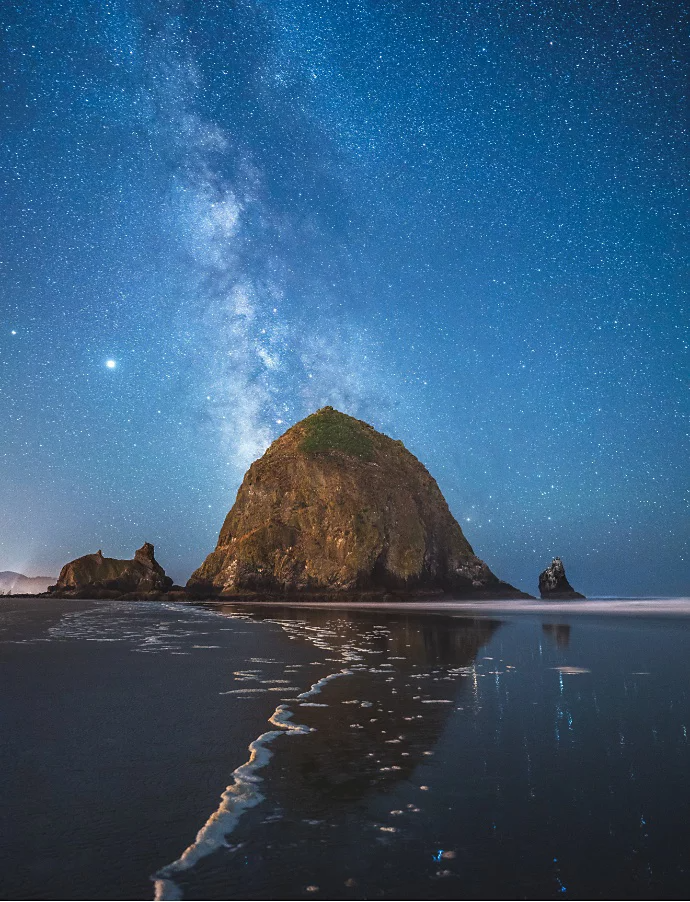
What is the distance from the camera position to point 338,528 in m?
87.6

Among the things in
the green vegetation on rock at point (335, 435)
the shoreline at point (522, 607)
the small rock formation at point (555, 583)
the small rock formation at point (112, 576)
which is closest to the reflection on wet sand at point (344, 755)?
the shoreline at point (522, 607)

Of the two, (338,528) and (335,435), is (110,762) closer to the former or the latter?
(338,528)

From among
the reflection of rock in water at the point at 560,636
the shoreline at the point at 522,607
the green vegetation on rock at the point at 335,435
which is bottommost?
the shoreline at the point at 522,607

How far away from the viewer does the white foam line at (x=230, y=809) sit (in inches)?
125

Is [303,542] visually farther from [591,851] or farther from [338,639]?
[591,851]

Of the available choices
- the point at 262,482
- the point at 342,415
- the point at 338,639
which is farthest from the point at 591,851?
the point at 342,415

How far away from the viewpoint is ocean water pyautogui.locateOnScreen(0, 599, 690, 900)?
3.24 meters

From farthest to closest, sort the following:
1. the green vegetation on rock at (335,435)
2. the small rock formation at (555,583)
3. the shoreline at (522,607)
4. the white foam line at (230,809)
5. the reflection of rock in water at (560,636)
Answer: the green vegetation on rock at (335,435) < the small rock formation at (555,583) < the shoreline at (522,607) < the reflection of rock in water at (560,636) < the white foam line at (230,809)

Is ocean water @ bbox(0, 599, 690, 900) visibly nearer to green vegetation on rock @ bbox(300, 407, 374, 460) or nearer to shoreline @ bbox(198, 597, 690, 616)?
shoreline @ bbox(198, 597, 690, 616)

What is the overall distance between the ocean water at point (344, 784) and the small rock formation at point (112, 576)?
291ft

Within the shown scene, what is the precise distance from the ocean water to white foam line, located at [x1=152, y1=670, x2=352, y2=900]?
0.02m

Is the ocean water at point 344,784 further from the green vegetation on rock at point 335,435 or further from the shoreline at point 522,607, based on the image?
the green vegetation on rock at point 335,435

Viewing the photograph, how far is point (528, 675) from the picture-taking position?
34.2 ft

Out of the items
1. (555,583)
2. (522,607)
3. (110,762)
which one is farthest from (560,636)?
(555,583)
